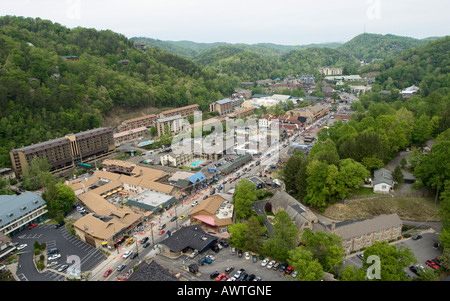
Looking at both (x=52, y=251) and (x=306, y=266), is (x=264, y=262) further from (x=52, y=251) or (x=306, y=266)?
(x=52, y=251)

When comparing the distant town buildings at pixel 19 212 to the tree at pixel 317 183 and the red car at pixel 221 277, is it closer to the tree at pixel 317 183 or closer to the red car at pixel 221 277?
the red car at pixel 221 277

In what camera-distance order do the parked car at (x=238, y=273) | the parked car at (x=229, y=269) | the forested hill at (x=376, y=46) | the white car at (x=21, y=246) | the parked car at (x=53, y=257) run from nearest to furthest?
1. the parked car at (x=238, y=273)
2. the parked car at (x=229, y=269)
3. the parked car at (x=53, y=257)
4. the white car at (x=21, y=246)
5. the forested hill at (x=376, y=46)

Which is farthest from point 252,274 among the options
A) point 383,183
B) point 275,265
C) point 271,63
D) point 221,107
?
point 271,63

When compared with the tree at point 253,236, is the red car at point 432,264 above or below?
below

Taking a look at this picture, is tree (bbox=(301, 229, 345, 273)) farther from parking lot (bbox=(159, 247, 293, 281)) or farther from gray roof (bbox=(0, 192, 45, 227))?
gray roof (bbox=(0, 192, 45, 227))

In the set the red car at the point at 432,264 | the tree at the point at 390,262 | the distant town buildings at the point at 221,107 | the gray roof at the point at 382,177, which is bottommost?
the red car at the point at 432,264

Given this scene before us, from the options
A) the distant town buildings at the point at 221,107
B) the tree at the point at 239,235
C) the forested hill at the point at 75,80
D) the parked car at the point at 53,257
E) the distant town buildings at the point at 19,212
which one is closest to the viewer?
the tree at the point at 239,235

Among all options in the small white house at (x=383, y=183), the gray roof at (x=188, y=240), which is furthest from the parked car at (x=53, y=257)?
the small white house at (x=383, y=183)
